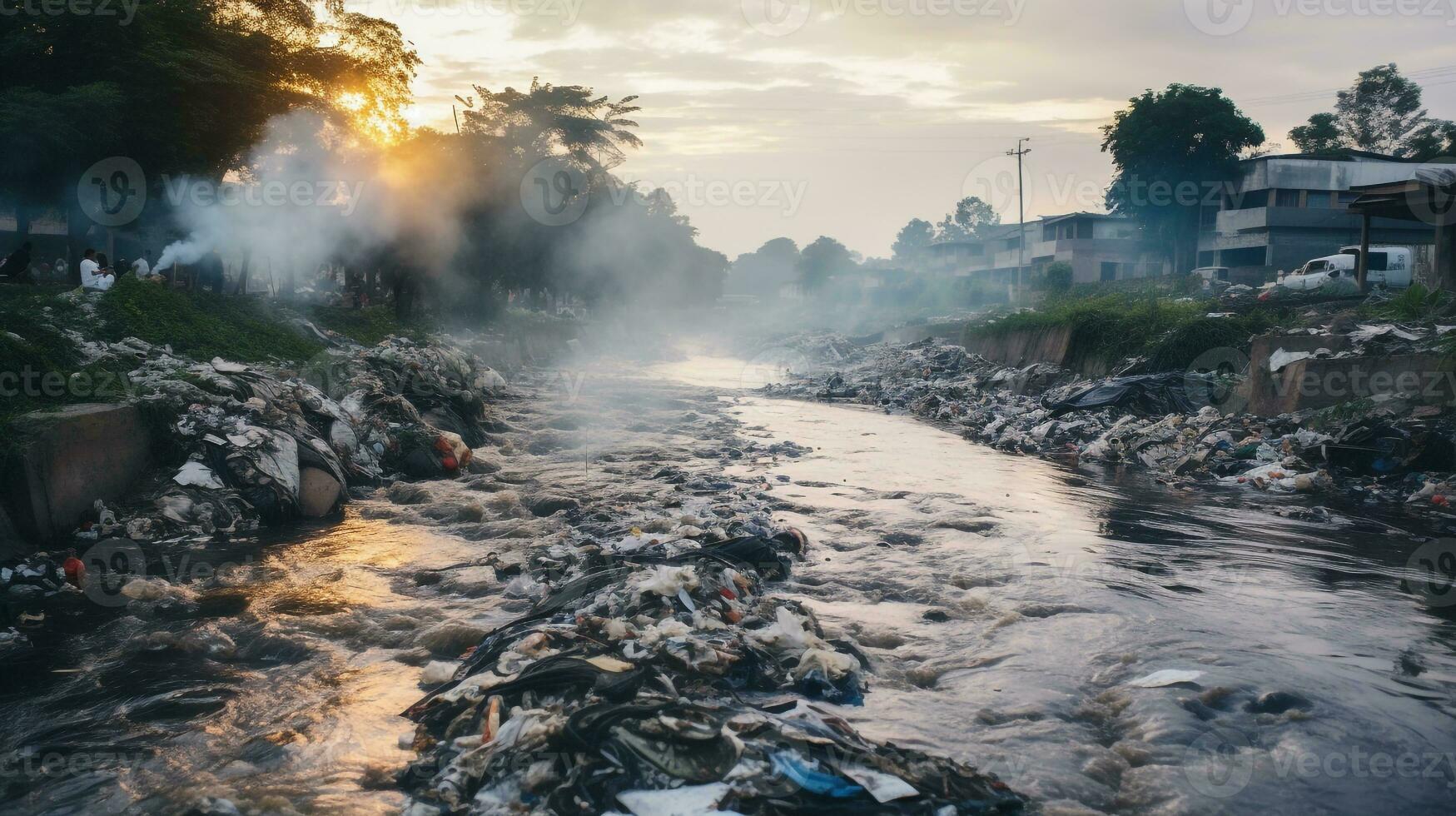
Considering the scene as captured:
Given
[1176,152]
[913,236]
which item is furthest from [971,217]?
[1176,152]

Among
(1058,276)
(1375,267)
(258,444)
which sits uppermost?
(1058,276)

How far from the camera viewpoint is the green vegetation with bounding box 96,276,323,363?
381 inches

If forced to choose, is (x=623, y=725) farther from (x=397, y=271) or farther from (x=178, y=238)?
(x=397, y=271)

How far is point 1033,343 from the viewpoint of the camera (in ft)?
64.2

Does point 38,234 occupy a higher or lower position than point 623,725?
higher

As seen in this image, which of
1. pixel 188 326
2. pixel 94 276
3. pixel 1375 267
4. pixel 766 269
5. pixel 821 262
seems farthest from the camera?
pixel 766 269

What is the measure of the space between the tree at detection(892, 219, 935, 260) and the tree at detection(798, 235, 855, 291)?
17.8 metres

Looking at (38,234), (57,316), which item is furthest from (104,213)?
(38,234)

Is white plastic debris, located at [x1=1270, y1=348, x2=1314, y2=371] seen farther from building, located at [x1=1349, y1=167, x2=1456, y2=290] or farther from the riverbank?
building, located at [x1=1349, y1=167, x2=1456, y2=290]

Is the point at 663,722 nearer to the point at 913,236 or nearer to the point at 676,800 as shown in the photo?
the point at 676,800

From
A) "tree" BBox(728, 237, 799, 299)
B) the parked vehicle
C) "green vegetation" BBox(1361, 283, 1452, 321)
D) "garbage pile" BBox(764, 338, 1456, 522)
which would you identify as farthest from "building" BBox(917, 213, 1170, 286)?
"tree" BBox(728, 237, 799, 299)

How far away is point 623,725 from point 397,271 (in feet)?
70.3

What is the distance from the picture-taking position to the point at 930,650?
492cm

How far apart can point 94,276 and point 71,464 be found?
6.94 m
